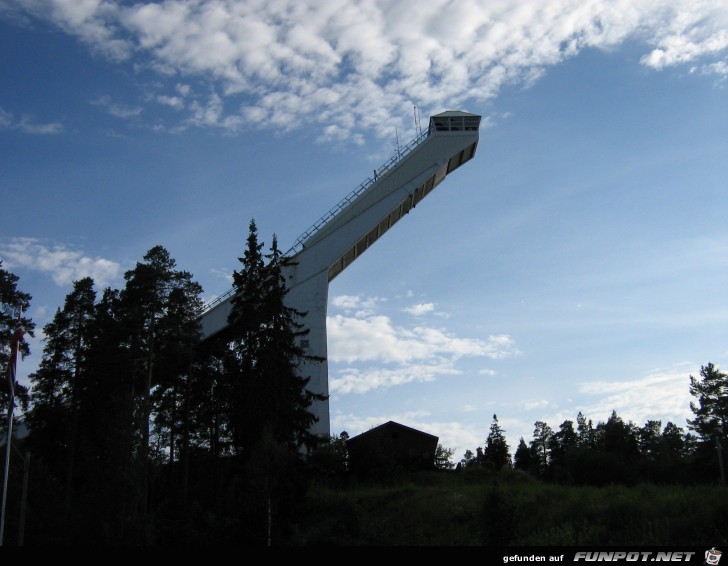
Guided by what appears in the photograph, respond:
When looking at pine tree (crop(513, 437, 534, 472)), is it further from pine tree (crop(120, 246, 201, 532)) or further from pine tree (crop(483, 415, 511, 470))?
pine tree (crop(120, 246, 201, 532))

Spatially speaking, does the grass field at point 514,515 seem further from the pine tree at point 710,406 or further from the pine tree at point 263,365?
the pine tree at point 710,406

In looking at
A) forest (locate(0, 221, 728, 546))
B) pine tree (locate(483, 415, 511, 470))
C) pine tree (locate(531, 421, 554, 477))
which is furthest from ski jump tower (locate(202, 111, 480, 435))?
pine tree (locate(531, 421, 554, 477))

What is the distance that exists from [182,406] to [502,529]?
1915cm

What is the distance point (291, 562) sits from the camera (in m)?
13.9

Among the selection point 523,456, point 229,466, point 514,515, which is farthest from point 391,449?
point 523,456

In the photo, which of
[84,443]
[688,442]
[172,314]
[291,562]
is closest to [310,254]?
[172,314]

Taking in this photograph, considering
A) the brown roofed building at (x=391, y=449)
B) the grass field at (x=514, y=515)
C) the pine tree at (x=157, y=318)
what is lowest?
the grass field at (x=514, y=515)

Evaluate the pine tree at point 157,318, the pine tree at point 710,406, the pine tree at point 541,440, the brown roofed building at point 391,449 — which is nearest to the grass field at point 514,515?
the brown roofed building at point 391,449

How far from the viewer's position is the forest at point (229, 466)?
23.6m

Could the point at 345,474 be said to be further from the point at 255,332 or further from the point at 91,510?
the point at 91,510

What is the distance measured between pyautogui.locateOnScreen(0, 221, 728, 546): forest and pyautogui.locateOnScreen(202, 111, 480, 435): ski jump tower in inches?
65.3

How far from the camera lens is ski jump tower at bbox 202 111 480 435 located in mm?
39500

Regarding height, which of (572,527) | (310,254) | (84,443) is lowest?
(572,527)

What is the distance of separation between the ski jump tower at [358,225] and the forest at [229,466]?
1659 mm
